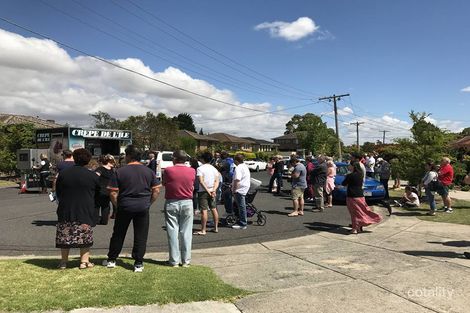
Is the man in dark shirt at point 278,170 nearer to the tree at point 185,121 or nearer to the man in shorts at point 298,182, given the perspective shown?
the man in shorts at point 298,182

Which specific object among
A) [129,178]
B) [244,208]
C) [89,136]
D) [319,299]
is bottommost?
[319,299]

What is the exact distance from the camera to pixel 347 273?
18.8ft

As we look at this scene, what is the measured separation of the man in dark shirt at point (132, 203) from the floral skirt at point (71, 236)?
40 centimetres

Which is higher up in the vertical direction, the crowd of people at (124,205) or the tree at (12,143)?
the tree at (12,143)

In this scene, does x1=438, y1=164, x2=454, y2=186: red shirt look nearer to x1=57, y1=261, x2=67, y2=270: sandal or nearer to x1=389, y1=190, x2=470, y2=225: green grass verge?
x1=389, y1=190, x2=470, y2=225: green grass verge

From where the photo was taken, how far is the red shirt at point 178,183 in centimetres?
620

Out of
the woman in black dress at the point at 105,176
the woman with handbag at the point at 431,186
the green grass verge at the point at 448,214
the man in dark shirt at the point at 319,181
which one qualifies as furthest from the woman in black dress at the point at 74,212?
the woman with handbag at the point at 431,186

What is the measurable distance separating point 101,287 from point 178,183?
6.39 ft

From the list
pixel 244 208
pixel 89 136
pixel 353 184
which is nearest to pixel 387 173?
pixel 353 184

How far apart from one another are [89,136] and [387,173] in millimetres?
14053

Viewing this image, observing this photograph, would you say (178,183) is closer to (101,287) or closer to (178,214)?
(178,214)

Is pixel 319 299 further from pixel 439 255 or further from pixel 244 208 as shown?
pixel 244 208

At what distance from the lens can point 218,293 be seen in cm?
480

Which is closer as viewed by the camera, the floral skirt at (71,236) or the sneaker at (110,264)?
the floral skirt at (71,236)
